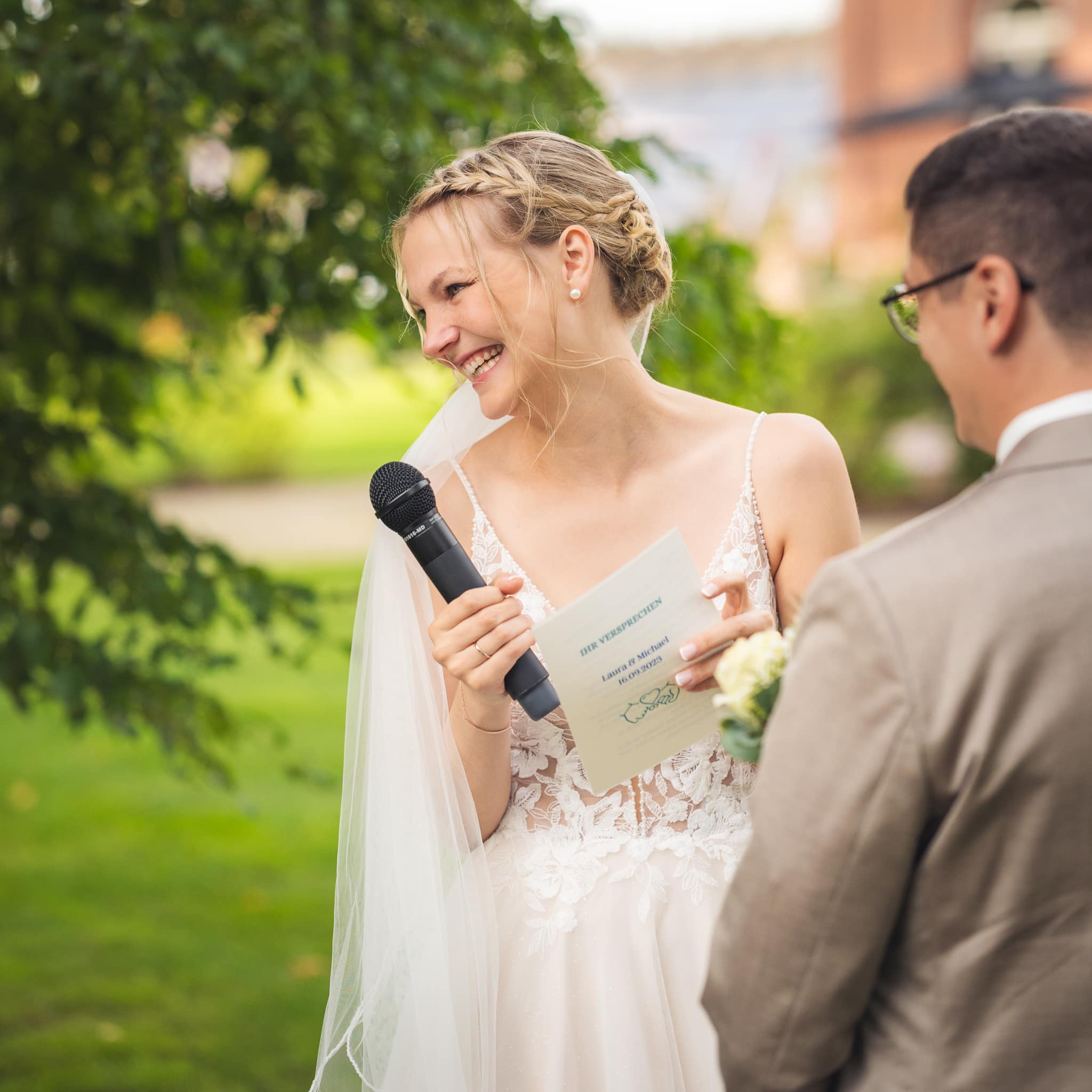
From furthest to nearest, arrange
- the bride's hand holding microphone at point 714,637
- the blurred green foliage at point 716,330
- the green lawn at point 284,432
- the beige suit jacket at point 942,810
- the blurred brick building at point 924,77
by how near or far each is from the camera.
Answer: the blurred brick building at point 924,77 < the green lawn at point 284,432 < the blurred green foliage at point 716,330 < the bride's hand holding microphone at point 714,637 < the beige suit jacket at point 942,810

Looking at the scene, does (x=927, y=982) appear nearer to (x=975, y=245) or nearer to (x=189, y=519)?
(x=975, y=245)

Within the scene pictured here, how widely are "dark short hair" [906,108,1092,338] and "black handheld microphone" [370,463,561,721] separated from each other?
0.89 metres

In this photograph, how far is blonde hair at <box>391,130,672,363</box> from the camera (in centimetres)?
217

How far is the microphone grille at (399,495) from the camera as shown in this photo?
191 cm

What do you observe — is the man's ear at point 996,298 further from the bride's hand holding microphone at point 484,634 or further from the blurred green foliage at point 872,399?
the blurred green foliage at point 872,399

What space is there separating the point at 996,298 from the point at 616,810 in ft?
4.25

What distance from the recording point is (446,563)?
6.19ft

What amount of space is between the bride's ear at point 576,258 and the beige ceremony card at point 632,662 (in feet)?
1.94

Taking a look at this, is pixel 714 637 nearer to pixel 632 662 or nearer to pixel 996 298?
pixel 632 662

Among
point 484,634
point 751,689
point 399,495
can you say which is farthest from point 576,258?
point 751,689

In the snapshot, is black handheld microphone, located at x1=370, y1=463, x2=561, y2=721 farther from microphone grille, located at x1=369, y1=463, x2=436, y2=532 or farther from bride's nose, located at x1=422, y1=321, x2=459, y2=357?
bride's nose, located at x1=422, y1=321, x2=459, y2=357

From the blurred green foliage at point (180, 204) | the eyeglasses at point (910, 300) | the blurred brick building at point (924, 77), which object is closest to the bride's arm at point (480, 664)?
the eyeglasses at point (910, 300)

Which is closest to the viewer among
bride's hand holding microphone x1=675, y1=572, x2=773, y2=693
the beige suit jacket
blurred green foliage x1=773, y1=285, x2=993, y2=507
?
the beige suit jacket

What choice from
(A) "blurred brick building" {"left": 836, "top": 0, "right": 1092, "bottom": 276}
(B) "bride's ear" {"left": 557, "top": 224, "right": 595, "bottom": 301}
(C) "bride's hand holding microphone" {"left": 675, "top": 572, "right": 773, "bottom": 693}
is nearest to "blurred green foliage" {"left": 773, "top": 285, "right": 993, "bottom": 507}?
(A) "blurred brick building" {"left": 836, "top": 0, "right": 1092, "bottom": 276}
